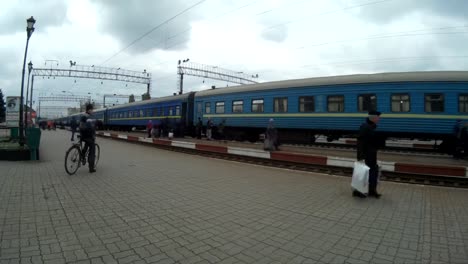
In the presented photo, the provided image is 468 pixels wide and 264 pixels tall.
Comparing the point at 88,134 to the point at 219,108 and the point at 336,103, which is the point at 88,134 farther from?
the point at 219,108

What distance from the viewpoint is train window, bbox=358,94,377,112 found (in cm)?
1103

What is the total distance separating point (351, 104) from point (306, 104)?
2.02 m

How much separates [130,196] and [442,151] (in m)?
Result: 12.4

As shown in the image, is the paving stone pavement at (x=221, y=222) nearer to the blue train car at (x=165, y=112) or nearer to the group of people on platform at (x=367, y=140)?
the group of people on platform at (x=367, y=140)

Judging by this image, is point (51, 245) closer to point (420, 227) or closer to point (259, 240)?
point (259, 240)

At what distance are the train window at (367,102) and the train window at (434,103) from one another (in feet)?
5.69

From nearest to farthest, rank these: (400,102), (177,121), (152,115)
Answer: (400,102) < (177,121) < (152,115)

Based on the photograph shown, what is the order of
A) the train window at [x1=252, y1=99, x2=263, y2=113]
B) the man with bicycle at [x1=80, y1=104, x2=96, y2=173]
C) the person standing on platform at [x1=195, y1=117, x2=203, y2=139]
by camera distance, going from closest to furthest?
1. the man with bicycle at [x1=80, y1=104, x2=96, y2=173]
2. the train window at [x1=252, y1=99, x2=263, y2=113]
3. the person standing on platform at [x1=195, y1=117, x2=203, y2=139]

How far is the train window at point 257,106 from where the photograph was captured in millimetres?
14330

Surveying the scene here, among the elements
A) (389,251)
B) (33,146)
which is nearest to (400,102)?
(389,251)

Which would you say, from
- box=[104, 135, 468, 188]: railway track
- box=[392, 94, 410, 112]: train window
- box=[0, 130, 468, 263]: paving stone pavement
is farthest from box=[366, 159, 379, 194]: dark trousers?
box=[392, 94, 410, 112]: train window

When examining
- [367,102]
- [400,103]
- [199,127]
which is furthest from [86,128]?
[400,103]

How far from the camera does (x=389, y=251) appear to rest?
3027 millimetres

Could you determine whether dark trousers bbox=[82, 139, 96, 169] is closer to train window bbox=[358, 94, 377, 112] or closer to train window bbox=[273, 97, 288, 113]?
train window bbox=[273, 97, 288, 113]
